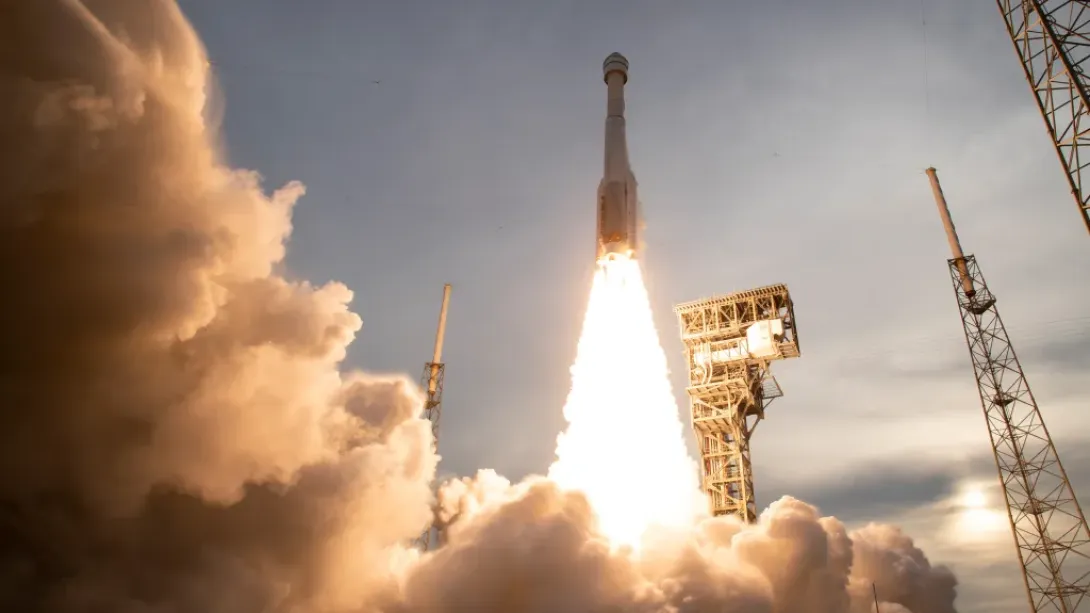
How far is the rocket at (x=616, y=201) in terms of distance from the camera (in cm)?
3316

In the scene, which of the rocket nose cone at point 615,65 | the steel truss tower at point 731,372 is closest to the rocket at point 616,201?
the rocket nose cone at point 615,65

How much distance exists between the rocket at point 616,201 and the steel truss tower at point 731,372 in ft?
63.7

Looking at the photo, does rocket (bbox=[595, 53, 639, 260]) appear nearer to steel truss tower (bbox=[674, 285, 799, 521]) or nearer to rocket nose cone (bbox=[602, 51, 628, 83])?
rocket nose cone (bbox=[602, 51, 628, 83])

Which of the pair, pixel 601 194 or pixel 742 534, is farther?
pixel 601 194

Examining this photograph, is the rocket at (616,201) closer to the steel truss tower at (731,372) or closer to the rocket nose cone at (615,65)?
the rocket nose cone at (615,65)

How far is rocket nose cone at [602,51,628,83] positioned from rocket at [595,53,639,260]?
3.33m

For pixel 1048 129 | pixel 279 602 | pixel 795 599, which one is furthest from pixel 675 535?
pixel 1048 129

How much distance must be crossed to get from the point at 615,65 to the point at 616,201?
9.97m

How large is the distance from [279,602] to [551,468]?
1441 cm

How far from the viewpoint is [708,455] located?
170 feet

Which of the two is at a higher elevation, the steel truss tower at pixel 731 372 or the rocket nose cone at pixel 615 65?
the rocket nose cone at pixel 615 65

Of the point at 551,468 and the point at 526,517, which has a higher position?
the point at 551,468

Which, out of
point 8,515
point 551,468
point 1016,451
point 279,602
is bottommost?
point 279,602

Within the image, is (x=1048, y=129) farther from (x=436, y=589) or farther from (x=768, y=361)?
(x=436, y=589)
